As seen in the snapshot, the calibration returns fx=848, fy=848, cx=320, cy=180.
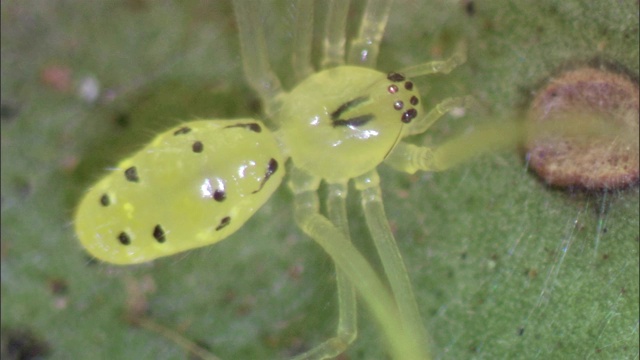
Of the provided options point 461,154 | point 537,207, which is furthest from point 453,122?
point 537,207

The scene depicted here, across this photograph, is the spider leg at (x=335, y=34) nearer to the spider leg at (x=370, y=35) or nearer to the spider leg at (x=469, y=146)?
the spider leg at (x=370, y=35)

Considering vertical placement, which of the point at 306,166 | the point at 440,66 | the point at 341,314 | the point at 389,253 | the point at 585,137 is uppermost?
the point at 440,66

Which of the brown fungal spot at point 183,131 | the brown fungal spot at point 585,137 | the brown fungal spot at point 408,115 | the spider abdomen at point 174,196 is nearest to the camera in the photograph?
the spider abdomen at point 174,196

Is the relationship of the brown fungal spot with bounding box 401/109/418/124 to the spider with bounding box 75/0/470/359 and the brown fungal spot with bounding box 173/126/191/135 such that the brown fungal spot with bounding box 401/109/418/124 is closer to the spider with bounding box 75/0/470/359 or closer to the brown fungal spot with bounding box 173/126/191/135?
the spider with bounding box 75/0/470/359

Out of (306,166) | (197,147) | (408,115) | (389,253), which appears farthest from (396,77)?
(197,147)

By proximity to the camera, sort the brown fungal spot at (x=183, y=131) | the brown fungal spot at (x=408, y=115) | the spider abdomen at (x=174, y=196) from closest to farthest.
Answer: the spider abdomen at (x=174, y=196), the brown fungal spot at (x=183, y=131), the brown fungal spot at (x=408, y=115)

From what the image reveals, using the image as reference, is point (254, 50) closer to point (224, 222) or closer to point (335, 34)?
point (335, 34)

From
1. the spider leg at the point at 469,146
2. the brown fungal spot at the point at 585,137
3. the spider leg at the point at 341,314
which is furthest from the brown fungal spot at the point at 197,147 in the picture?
the brown fungal spot at the point at 585,137
